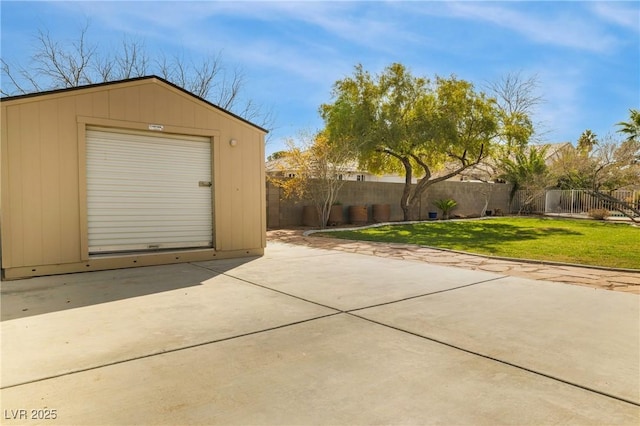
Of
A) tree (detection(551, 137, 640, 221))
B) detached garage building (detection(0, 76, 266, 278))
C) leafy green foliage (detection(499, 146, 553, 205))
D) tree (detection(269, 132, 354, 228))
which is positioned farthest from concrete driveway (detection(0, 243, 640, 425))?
leafy green foliage (detection(499, 146, 553, 205))

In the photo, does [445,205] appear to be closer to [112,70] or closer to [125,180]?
[125,180]

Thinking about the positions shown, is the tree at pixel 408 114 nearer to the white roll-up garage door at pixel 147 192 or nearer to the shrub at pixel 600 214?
the shrub at pixel 600 214

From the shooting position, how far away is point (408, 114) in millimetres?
15781

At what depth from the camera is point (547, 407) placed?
7.54 ft

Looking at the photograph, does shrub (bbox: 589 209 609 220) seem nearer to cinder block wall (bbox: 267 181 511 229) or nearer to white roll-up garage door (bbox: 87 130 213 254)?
cinder block wall (bbox: 267 181 511 229)

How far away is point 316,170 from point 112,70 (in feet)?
38.9

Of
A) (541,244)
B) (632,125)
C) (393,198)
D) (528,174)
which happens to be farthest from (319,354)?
(632,125)

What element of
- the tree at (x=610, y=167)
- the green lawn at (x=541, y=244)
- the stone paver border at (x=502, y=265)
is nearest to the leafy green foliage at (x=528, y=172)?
the tree at (x=610, y=167)

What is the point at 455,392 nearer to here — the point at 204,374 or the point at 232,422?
the point at 232,422

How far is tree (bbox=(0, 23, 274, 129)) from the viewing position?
16578 millimetres

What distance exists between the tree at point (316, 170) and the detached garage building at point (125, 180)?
5.60m

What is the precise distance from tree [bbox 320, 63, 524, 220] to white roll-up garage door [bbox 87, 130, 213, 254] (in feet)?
27.8

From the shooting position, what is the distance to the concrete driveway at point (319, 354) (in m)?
2.26

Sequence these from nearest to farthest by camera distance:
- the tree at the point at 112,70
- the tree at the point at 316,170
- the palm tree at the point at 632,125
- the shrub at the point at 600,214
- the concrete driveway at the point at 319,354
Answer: the concrete driveway at the point at 319,354, the tree at the point at 316,170, the tree at the point at 112,70, the shrub at the point at 600,214, the palm tree at the point at 632,125
